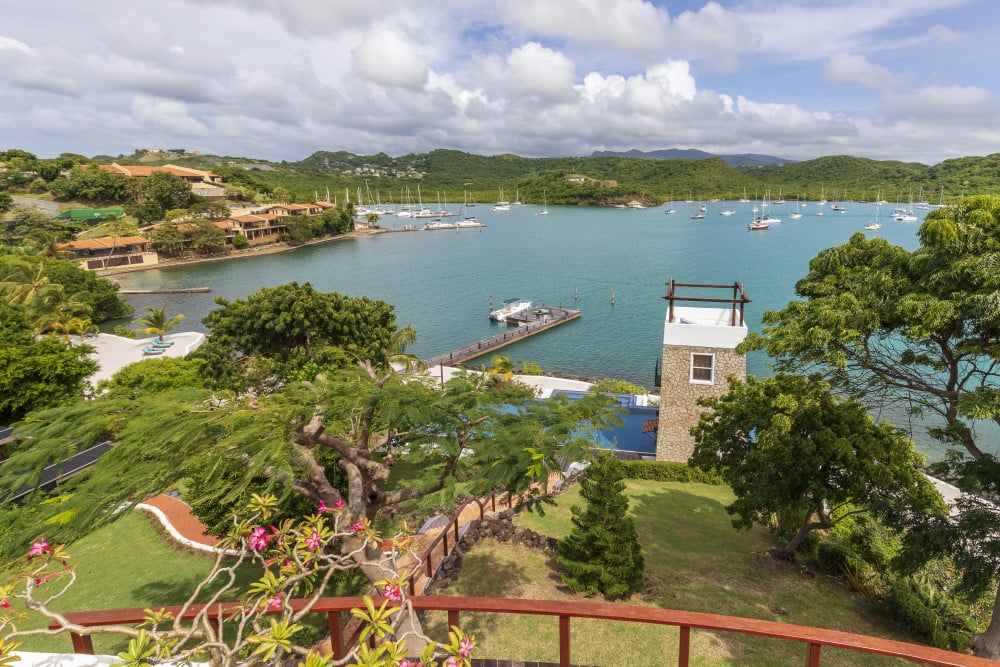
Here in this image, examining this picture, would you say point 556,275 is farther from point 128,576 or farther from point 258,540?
point 258,540

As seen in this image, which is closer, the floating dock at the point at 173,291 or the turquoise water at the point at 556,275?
the turquoise water at the point at 556,275

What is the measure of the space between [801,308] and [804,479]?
3.49m

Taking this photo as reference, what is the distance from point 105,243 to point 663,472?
68288 millimetres

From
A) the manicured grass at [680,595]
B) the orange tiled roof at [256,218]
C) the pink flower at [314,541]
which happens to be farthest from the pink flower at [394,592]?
the orange tiled roof at [256,218]

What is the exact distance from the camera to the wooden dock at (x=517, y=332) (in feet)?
104

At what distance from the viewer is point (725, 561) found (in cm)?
1009

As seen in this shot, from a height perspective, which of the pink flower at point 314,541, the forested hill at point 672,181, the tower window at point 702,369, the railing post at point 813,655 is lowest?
the tower window at point 702,369

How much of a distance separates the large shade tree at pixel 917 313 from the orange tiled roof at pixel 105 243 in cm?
6934

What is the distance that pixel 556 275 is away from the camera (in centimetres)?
5662

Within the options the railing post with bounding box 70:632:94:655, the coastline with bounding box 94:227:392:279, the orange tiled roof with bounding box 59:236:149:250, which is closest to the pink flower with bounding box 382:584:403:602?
the railing post with bounding box 70:632:94:655

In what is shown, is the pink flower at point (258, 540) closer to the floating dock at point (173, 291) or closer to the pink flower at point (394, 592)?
the pink flower at point (394, 592)

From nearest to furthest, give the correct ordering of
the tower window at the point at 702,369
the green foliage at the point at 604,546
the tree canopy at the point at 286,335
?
the green foliage at the point at 604,546 → the tower window at the point at 702,369 → the tree canopy at the point at 286,335

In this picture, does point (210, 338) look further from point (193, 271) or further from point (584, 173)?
point (584, 173)

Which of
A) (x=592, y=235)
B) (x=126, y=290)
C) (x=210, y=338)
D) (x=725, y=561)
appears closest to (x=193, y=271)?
(x=126, y=290)
